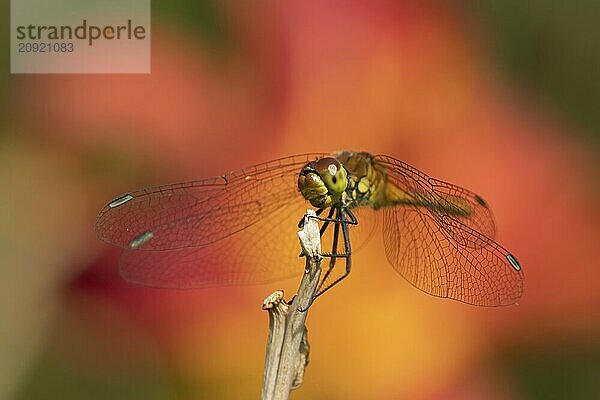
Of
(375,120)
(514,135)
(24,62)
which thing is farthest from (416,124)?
(24,62)

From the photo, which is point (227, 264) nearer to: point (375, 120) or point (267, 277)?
point (267, 277)

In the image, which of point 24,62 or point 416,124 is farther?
point 416,124

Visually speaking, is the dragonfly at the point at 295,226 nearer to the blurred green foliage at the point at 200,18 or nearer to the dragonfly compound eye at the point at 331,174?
the dragonfly compound eye at the point at 331,174

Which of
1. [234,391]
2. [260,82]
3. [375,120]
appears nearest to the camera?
[234,391]

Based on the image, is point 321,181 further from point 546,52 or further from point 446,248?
point 546,52

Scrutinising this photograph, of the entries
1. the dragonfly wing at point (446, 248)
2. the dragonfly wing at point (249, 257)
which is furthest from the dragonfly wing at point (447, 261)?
the dragonfly wing at point (249, 257)

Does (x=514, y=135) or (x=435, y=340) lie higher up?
(x=514, y=135)

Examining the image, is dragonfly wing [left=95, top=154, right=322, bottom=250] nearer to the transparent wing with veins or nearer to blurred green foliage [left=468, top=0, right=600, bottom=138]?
the transparent wing with veins

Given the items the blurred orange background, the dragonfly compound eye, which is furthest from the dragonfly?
the blurred orange background
